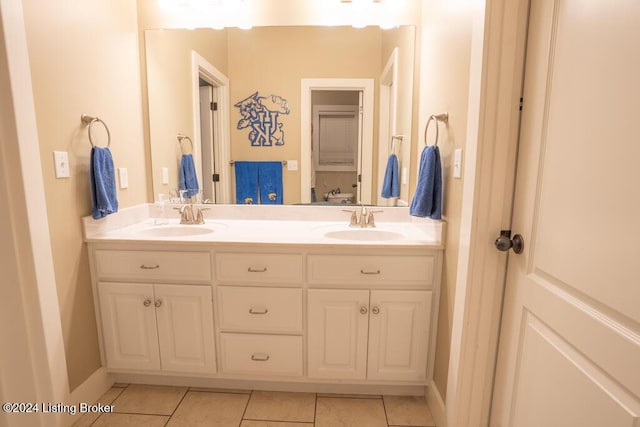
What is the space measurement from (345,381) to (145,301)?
106 cm

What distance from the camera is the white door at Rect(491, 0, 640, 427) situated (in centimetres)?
→ 67

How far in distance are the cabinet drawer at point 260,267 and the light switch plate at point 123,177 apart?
2.54 ft

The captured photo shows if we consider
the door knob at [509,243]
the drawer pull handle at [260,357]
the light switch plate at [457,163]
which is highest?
the light switch plate at [457,163]

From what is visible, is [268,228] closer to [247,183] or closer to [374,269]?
[247,183]

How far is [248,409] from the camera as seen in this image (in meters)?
1.52

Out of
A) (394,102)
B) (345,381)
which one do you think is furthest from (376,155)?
(345,381)

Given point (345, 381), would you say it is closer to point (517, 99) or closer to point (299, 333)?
point (299, 333)

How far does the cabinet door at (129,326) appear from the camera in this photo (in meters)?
1.54

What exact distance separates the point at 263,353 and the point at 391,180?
1.20 m

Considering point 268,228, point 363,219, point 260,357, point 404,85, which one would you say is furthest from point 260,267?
point 404,85

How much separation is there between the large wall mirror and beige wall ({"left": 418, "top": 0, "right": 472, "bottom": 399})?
10.1 inches

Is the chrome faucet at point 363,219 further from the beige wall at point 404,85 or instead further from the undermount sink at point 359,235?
the beige wall at point 404,85

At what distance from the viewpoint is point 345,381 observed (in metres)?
1.56

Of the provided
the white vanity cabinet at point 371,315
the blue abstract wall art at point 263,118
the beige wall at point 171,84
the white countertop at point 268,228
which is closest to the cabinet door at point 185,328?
the white countertop at point 268,228
